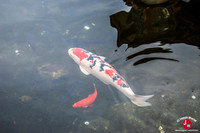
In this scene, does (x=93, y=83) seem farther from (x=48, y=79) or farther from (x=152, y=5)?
(x=152, y=5)

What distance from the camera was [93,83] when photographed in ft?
12.6

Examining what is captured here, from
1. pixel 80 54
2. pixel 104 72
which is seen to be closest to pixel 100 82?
pixel 104 72

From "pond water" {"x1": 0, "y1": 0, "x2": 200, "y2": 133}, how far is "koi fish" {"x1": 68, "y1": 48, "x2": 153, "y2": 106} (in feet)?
1.11

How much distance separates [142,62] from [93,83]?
1261mm

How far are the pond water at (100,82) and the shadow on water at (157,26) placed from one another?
0.07ft

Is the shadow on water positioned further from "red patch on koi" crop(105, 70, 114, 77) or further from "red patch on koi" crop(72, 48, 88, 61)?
"red patch on koi" crop(72, 48, 88, 61)

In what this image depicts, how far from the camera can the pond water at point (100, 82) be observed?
316 cm

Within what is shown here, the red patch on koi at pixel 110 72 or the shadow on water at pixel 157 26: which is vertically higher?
the shadow on water at pixel 157 26

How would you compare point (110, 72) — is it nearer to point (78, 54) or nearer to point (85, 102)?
point (85, 102)

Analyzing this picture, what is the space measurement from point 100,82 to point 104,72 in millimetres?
560

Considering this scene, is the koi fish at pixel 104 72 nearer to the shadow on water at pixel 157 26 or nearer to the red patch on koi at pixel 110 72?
the red patch on koi at pixel 110 72

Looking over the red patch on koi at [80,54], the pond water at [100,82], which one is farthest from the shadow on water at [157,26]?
the red patch on koi at [80,54]

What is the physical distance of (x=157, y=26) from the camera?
13.3 feet

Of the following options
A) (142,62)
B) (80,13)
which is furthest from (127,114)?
(80,13)
